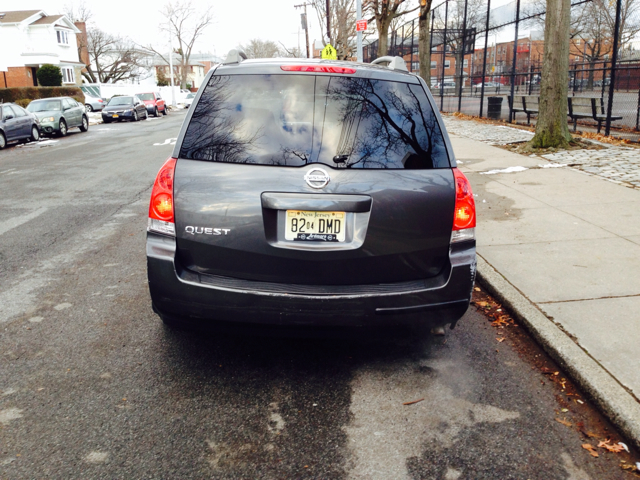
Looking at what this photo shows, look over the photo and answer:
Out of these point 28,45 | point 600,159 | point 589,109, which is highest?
point 28,45

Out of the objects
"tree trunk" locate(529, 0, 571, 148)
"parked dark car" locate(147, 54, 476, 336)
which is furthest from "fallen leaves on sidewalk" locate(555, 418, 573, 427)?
"tree trunk" locate(529, 0, 571, 148)

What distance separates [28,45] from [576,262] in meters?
65.8

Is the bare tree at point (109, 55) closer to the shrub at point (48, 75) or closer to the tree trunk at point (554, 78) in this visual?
the shrub at point (48, 75)

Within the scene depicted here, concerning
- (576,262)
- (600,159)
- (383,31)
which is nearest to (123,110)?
(383,31)

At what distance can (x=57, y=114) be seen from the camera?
23453 millimetres

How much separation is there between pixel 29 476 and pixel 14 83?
6495 cm

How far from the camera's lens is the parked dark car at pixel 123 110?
33.0 metres

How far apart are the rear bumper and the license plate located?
28 centimetres

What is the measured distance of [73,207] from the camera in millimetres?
8719

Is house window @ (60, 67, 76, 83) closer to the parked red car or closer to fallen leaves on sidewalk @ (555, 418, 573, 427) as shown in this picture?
the parked red car

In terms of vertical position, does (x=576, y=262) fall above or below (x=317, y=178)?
below

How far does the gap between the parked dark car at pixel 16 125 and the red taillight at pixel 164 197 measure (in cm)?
1821

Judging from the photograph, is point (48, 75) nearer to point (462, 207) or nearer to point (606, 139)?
point (606, 139)

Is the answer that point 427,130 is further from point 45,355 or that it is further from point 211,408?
point 45,355
